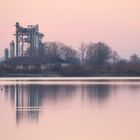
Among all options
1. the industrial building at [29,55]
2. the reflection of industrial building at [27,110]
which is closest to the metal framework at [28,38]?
the industrial building at [29,55]

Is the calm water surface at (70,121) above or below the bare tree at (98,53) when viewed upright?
below

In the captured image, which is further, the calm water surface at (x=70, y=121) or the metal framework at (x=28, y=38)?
the metal framework at (x=28, y=38)

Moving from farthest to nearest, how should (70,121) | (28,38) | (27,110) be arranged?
1. (28,38)
2. (27,110)
3. (70,121)

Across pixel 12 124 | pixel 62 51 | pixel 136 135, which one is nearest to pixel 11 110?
pixel 12 124

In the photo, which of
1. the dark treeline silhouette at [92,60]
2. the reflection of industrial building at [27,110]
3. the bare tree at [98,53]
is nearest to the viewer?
the reflection of industrial building at [27,110]

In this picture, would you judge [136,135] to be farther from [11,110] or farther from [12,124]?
[11,110]

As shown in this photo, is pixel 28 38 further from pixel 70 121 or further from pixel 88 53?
pixel 70 121

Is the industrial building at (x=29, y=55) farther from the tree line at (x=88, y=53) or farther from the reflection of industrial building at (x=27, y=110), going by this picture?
the reflection of industrial building at (x=27, y=110)

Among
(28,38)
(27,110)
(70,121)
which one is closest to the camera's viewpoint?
(70,121)

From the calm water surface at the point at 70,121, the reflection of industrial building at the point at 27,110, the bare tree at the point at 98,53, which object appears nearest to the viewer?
the calm water surface at the point at 70,121

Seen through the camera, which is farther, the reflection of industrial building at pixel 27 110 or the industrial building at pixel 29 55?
the industrial building at pixel 29 55

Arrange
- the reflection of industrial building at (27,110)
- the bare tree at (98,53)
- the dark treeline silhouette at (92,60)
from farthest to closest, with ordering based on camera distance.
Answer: the bare tree at (98,53), the dark treeline silhouette at (92,60), the reflection of industrial building at (27,110)

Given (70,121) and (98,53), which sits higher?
(98,53)

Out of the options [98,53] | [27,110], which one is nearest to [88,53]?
[98,53]
